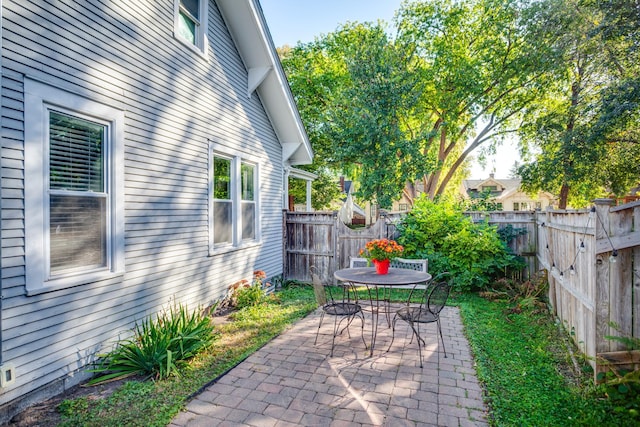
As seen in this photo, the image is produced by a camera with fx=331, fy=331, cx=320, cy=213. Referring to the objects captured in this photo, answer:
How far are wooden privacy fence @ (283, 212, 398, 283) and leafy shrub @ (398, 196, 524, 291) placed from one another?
2.12 ft

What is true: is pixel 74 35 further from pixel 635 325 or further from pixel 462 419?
pixel 635 325

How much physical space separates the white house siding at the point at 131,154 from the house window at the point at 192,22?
0.67 ft

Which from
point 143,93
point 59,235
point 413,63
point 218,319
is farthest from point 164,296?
point 413,63

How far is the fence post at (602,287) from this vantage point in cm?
308

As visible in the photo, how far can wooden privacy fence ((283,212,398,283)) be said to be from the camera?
8398 millimetres

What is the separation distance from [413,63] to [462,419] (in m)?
19.2

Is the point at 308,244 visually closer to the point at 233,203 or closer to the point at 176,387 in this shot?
the point at 233,203

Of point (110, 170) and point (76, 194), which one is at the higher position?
point (110, 170)

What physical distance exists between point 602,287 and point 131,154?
5.31 metres

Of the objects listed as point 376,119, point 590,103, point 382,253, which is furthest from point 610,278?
point 590,103

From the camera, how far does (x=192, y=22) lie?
5562 mm

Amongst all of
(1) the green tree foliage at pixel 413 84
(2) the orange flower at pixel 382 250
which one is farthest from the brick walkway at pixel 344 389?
(1) the green tree foliage at pixel 413 84

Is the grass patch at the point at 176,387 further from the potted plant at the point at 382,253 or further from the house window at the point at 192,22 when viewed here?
the house window at the point at 192,22

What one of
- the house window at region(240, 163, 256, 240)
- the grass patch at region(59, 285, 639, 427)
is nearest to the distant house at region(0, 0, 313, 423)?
the house window at region(240, 163, 256, 240)
